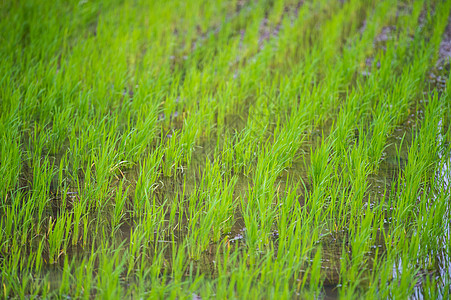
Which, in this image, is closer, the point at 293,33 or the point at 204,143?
the point at 204,143

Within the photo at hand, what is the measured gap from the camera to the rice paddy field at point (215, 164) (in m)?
2.14

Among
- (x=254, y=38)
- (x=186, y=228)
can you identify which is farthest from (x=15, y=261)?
(x=254, y=38)

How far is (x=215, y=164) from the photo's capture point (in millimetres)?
2961

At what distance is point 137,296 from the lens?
1961mm

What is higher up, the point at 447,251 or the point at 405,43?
the point at 405,43

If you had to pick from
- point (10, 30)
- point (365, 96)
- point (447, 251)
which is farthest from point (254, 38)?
point (447, 251)

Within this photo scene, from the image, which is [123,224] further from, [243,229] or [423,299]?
[423,299]

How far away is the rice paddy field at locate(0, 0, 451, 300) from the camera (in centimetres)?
214

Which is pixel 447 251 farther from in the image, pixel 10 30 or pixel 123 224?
pixel 10 30

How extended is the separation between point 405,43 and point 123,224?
400 centimetres

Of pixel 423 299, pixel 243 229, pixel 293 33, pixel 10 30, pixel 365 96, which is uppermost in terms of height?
pixel 10 30

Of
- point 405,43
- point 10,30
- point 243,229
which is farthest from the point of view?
point 405,43

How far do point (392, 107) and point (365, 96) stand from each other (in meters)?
0.26

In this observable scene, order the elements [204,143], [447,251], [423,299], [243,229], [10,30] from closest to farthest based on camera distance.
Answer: [423,299], [447,251], [243,229], [204,143], [10,30]
